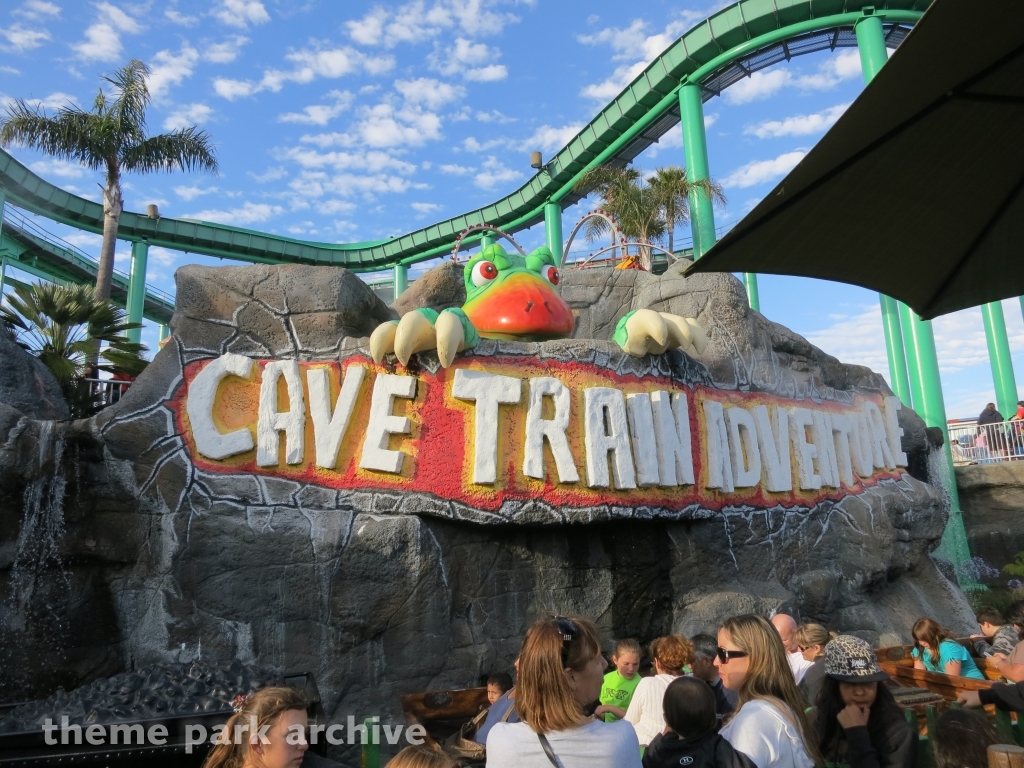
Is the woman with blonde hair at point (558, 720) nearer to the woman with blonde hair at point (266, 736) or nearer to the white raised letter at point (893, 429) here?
the woman with blonde hair at point (266, 736)

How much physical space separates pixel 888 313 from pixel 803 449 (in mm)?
10999

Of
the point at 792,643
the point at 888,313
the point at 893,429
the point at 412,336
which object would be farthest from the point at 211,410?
the point at 888,313

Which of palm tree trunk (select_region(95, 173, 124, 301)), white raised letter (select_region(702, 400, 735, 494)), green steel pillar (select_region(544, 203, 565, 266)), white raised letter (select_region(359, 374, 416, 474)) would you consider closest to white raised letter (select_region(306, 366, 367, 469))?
white raised letter (select_region(359, 374, 416, 474))

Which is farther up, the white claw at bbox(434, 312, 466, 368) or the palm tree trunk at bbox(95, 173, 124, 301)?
the palm tree trunk at bbox(95, 173, 124, 301)

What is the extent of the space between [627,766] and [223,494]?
185 inches

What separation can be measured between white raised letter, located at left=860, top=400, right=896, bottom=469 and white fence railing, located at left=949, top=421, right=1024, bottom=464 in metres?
5.67

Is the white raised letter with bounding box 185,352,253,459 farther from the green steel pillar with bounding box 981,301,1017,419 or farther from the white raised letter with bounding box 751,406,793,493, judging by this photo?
the green steel pillar with bounding box 981,301,1017,419

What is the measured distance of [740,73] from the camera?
16.0 metres

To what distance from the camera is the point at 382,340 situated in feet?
20.1

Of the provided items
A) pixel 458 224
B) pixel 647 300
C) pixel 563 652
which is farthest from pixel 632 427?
pixel 458 224

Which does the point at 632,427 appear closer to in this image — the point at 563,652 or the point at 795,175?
the point at 795,175

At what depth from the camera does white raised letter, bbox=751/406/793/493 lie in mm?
7465

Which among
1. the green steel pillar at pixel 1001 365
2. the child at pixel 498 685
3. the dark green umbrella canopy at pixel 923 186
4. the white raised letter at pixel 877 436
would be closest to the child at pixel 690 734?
the dark green umbrella canopy at pixel 923 186

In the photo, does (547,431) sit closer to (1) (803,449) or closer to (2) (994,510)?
(1) (803,449)
